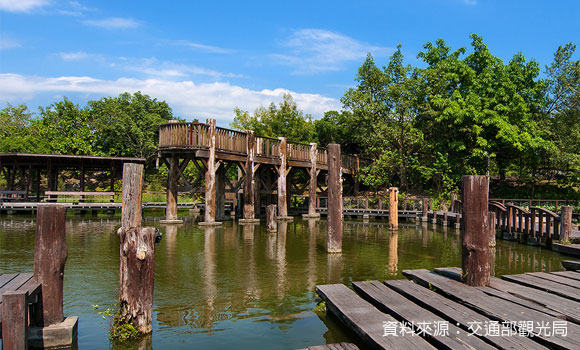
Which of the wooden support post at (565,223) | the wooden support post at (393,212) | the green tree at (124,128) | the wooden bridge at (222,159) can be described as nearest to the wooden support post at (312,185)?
the wooden bridge at (222,159)

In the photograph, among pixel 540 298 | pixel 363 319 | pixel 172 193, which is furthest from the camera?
pixel 172 193

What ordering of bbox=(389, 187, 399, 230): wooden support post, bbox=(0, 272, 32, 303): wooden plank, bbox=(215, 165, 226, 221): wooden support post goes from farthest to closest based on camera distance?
bbox=(215, 165, 226, 221): wooden support post < bbox=(389, 187, 399, 230): wooden support post < bbox=(0, 272, 32, 303): wooden plank

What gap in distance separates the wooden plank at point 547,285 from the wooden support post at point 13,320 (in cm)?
726

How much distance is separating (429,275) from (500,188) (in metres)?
28.2

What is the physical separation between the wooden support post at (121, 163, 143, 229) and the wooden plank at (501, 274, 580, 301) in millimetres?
6654

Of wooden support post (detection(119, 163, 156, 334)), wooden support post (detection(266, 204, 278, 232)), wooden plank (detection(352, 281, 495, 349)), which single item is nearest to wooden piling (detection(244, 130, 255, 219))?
wooden support post (detection(266, 204, 278, 232))

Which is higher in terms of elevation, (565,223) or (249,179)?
(249,179)

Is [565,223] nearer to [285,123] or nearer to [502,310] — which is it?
[502,310]

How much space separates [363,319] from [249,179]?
685 inches

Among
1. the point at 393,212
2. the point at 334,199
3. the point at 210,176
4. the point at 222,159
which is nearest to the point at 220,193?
the point at 222,159

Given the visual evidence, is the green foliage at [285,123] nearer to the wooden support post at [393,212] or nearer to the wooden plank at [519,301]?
the wooden support post at [393,212]

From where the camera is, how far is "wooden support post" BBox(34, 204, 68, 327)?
586 cm

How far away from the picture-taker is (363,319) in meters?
5.74

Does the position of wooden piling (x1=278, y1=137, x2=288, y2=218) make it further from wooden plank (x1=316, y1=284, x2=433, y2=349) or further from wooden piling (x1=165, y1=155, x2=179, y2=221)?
wooden plank (x1=316, y1=284, x2=433, y2=349)
